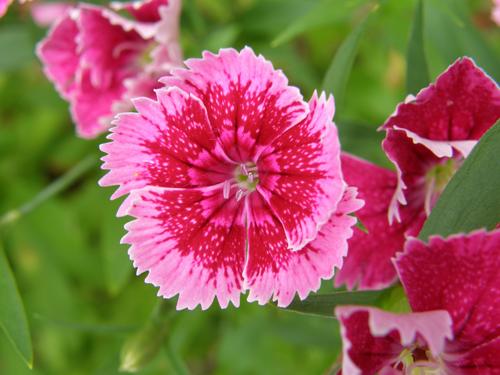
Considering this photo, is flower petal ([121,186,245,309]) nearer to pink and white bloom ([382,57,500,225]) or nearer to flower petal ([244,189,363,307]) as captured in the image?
flower petal ([244,189,363,307])

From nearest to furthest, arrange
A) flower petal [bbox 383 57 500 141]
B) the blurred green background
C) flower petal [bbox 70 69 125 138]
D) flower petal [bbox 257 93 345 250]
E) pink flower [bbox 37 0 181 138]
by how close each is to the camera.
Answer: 1. flower petal [bbox 257 93 345 250]
2. flower petal [bbox 383 57 500 141]
3. pink flower [bbox 37 0 181 138]
4. flower petal [bbox 70 69 125 138]
5. the blurred green background

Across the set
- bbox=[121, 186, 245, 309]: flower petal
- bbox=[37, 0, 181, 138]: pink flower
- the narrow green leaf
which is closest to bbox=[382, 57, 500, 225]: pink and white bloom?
bbox=[121, 186, 245, 309]: flower petal

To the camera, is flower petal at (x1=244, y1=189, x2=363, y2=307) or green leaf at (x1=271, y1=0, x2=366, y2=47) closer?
flower petal at (x1=244, y1=189, x2=363, y2=307)

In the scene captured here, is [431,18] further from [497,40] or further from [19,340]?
[19,340]

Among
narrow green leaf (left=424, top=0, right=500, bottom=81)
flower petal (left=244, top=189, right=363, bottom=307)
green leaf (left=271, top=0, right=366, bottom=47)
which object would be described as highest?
green leaf (left=271, top=0, right=366, bottom=47)

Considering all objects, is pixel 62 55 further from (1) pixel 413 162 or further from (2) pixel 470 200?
(2) pixel 470 200

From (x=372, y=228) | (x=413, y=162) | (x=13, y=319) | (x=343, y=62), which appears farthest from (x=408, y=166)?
(x=13, y=319)

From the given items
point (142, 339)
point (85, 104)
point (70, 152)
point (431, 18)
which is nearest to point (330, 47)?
point (431, 18)
